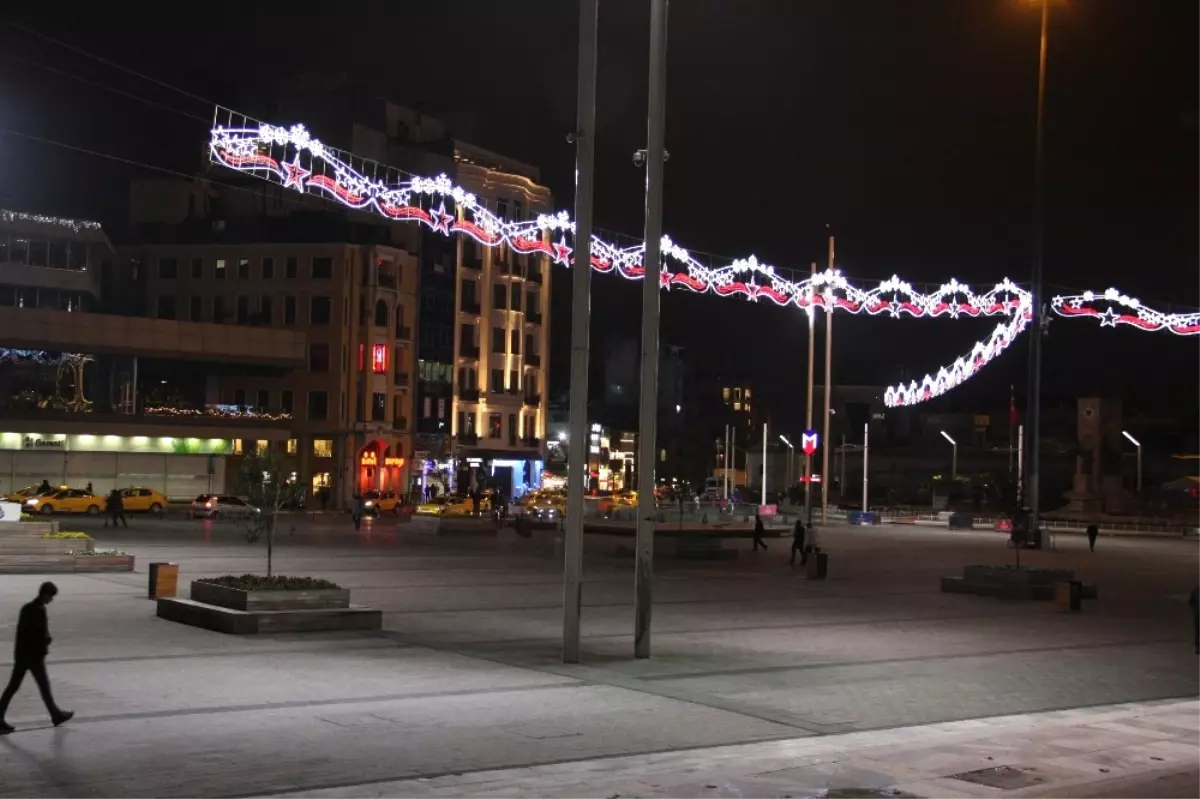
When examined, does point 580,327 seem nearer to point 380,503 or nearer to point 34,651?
point 34,651

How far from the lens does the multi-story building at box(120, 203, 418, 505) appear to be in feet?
254

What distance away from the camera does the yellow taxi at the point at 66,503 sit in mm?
52747

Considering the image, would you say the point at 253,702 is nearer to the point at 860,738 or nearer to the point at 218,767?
the point at 218,767

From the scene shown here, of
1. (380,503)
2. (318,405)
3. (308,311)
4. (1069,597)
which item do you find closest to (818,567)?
(1069,597)

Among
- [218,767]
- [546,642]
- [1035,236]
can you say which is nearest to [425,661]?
[546,642]

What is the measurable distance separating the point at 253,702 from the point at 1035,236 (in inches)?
1288

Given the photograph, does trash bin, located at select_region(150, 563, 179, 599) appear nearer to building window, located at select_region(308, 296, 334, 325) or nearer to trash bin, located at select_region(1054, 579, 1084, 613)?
trash bin, located at select_region(1054, 579, 1084, 613)

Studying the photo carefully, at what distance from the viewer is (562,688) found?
47.4ft

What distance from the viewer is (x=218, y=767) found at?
10.1 m

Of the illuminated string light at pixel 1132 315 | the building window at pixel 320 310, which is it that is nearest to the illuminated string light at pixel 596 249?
the illuminated string light at pixel 1132 315

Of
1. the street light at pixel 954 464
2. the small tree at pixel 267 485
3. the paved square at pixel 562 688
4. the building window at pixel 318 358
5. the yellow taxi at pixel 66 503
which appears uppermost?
the building window at pixel 318 358

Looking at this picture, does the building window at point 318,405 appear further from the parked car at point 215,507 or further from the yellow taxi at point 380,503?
the parked car at point 215,507

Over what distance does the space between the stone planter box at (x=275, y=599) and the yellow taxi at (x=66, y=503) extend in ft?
119

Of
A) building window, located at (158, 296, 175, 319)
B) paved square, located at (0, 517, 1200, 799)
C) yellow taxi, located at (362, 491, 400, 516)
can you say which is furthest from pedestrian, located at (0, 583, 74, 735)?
building window, located at (158, 296, 175, 319)
